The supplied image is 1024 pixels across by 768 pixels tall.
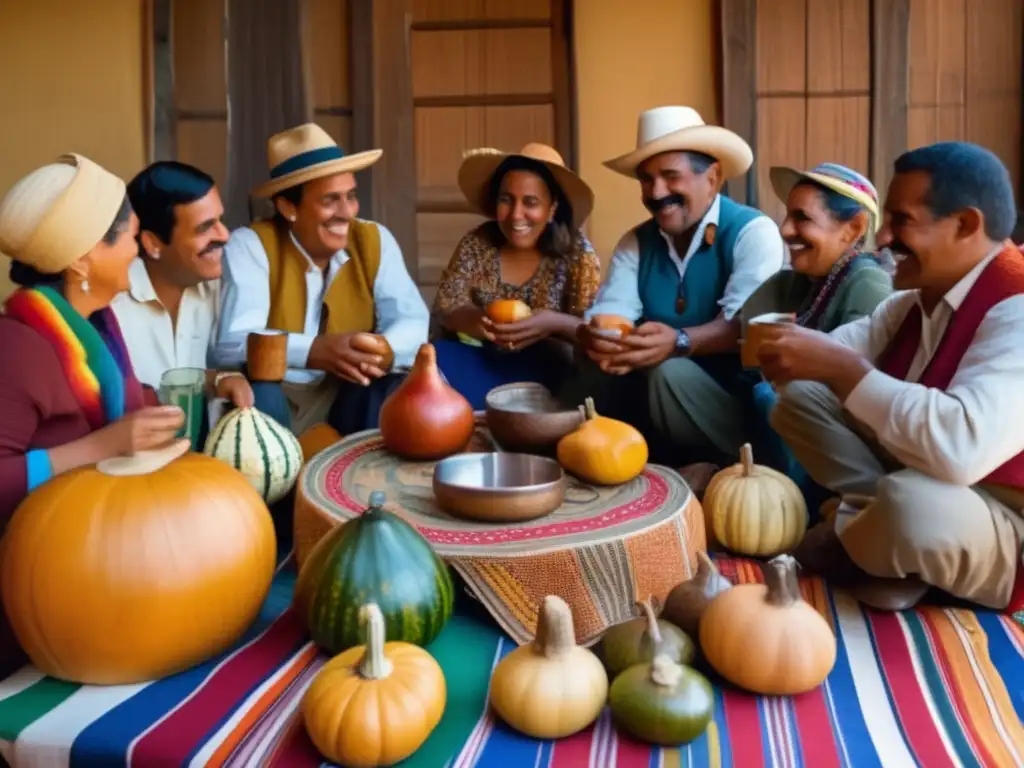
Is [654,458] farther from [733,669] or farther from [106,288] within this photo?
[106,288]

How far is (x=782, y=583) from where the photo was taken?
1.90 m

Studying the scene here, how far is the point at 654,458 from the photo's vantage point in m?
3.63

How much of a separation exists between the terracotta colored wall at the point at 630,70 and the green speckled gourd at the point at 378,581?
11.2 ft

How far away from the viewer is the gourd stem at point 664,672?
1.73m

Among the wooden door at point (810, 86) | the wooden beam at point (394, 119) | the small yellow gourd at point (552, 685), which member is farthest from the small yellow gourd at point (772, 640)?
the wooden beam at point (394, 119)

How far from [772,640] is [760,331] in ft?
2.82

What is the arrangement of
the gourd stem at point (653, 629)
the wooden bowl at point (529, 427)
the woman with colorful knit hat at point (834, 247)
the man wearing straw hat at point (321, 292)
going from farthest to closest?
1. the man wearing straw hat at point (321, 292)
2. the woman with colorful knit hat at point (834, 247)
3. the wooden bowl at point (529, 427)
4. the gourd stem at point (653, 629)

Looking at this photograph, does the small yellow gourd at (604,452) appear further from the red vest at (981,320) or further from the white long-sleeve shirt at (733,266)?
the white long-sleeve shirt at (733,266)

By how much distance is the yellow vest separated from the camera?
3.75m

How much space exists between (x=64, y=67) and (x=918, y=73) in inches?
178

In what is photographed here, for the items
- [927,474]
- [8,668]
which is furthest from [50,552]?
[927,474]

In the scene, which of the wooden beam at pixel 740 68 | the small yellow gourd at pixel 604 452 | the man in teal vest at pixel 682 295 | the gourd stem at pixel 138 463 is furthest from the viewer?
the wooden beam at pixel 740 68

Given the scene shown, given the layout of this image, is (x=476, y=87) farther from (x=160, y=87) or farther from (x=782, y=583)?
(x=782, y=583)

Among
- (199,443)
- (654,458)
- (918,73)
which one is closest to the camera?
→ (199,443)
